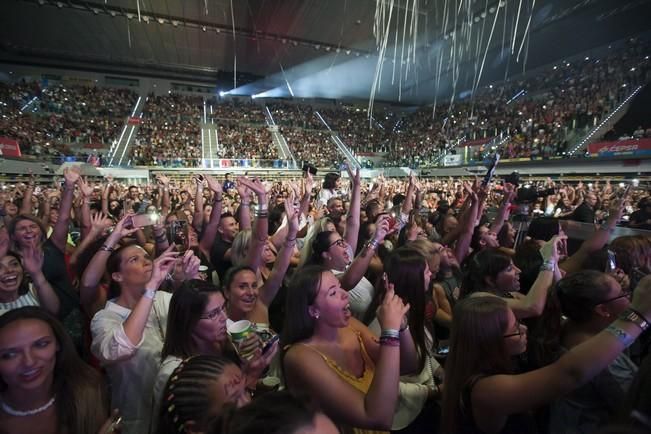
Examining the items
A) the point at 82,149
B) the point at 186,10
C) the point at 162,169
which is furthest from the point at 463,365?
the point at 82,149

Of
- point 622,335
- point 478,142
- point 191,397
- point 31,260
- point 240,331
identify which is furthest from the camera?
point 478,142

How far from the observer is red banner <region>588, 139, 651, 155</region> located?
1182 cm

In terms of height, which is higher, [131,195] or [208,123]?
[208,123]

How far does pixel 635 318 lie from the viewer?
4.18ft

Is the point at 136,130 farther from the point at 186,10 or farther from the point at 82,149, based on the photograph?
the point at 186,10

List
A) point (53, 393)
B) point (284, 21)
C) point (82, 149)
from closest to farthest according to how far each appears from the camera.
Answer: point (53, 393), point (284, 21), point (82, 149)

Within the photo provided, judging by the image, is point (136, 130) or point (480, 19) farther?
point (136, 130)

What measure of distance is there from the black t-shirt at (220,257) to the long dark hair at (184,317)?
208 cm

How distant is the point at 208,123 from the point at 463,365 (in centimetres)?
2934

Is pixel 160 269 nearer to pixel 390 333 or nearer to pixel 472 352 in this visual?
pixel 390 333

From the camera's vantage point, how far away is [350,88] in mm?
33125

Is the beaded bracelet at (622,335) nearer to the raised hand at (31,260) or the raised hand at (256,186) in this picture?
the raised hand at (256,186)

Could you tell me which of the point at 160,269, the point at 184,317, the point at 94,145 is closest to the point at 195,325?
the point at 184,317

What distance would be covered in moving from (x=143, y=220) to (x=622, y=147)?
15228 millimetres
